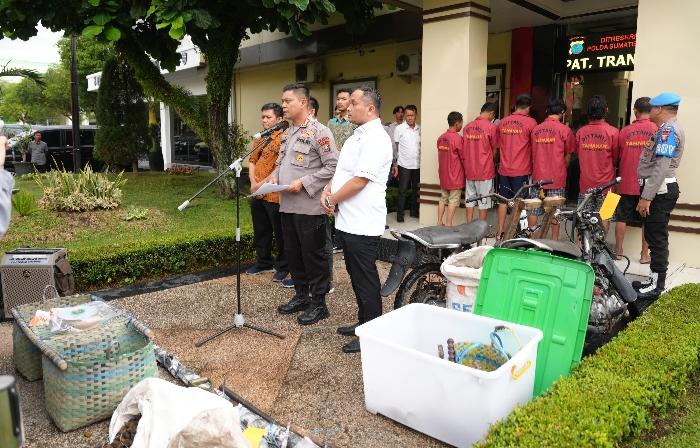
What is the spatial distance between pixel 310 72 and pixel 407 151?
6.69 meters

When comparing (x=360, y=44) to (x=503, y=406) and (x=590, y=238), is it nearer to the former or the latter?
(x=590, y=238)

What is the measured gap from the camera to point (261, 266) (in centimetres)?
648

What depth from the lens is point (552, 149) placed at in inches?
272

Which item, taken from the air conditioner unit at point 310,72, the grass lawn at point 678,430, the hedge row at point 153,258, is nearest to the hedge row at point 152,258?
the hedge row at point 153,258

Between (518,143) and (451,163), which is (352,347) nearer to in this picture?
(518,143)

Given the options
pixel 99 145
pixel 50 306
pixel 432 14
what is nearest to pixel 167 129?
pixel 99 145

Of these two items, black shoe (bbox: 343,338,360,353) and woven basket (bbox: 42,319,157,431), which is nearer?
woven basket (bbox: 42,319,157,431)

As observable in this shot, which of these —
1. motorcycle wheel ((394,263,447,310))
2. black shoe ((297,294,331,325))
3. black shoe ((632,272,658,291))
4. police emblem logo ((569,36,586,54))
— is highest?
police emblem logo ((569,36,586,54))

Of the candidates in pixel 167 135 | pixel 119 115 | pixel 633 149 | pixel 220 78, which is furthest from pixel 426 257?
pixel 167 135

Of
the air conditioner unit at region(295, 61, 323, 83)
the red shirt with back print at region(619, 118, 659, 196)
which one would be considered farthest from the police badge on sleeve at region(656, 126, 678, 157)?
the air conditioner unit at region(295, 61, 323, 83)

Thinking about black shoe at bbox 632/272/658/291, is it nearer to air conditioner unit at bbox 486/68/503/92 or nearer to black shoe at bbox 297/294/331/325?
black shoe at bbox 297/294/331/325

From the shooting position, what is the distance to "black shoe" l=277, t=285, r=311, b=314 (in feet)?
16.5

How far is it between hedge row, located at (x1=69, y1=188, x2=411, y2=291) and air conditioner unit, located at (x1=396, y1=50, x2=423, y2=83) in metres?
6.79

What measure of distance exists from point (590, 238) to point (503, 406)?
2211 millimetres
